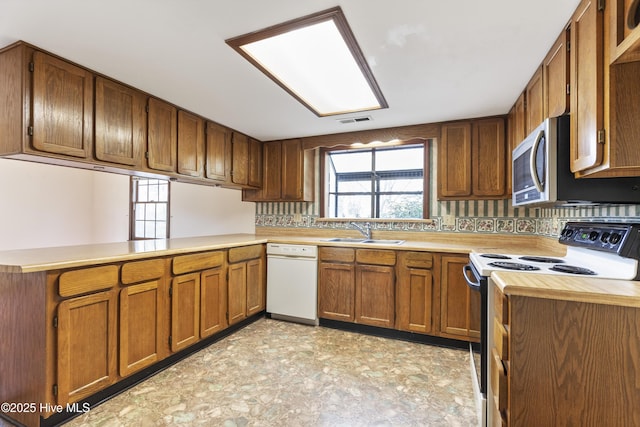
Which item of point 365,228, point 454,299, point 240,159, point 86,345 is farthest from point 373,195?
point 86,345

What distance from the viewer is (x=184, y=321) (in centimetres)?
238

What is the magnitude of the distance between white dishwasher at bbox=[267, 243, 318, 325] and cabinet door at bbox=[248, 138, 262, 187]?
0.91 metres

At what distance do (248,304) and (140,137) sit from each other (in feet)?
6.11

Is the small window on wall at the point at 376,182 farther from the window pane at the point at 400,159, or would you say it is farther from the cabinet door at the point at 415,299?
the cabinet door at the point at 415,299

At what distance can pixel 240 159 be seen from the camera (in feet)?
11.5

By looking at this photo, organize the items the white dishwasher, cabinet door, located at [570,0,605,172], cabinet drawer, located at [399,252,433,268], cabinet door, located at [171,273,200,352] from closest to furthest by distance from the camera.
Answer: cabinet door, located at [570,0,605,172]
cabinet door, located at [171,273,200,352]
cabinet drawer, located at [399,252,433,268]
the white dishwasher

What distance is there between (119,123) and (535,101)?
2.95 m

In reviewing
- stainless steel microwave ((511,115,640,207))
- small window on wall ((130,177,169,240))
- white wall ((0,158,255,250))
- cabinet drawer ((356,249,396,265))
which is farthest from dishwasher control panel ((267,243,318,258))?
small window on wall ((130,177,169,240))

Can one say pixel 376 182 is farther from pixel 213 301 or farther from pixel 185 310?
pixel 185 310

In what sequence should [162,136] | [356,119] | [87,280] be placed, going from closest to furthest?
1. [87,280]
2. [162,136]
3. [356,119]

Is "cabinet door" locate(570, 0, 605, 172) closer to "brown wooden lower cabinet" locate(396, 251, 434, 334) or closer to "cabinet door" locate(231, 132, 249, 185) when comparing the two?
"brown wooden lower cabinet" locate(396, 251, 434, 334)

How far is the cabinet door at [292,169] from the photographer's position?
3.66 meters

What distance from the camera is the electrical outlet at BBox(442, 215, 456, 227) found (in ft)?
10.4

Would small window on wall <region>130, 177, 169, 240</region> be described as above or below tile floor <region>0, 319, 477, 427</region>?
above
